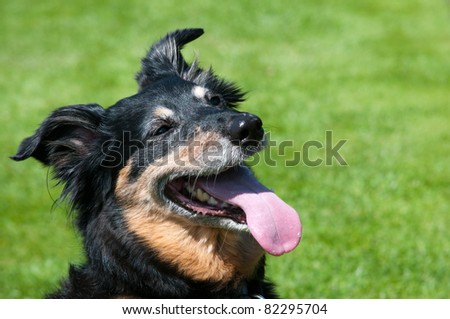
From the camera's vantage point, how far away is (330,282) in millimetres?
6234

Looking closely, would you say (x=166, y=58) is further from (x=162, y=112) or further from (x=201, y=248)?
(x=201, y=248)

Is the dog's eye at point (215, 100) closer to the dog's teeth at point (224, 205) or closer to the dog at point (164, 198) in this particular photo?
the dog at point (164, 198)

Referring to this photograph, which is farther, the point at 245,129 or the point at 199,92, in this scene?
the point at 199,92

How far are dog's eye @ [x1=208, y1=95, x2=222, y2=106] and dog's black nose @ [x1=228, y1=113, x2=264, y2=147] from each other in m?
0.65

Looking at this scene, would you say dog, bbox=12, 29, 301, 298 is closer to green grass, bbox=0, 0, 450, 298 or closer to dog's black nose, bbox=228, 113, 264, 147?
dog's black nose, bbox=228, 113, 264, 147

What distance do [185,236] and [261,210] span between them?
499 mm

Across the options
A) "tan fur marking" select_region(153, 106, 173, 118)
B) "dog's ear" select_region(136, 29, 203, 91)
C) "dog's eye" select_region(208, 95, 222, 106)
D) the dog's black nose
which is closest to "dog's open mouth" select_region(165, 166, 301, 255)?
the dog's black nose

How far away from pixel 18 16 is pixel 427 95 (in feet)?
39.5

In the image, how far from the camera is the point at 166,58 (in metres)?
5.11

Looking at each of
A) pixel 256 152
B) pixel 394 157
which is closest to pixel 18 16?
pixel 394 157

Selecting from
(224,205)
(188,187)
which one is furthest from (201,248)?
(188,187)

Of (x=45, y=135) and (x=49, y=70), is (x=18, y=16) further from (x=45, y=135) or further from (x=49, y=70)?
(x=45, y=135)

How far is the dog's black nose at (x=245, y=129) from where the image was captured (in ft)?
13.0

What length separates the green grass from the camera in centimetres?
678
